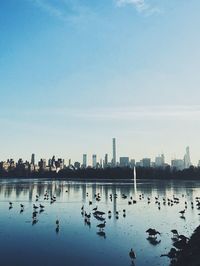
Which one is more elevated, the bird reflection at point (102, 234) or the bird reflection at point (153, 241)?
the bird reflection at point (102, 234)

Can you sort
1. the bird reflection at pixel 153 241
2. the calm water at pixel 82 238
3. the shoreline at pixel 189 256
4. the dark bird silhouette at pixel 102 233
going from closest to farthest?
the shoreline at pixel 189 256 → the calm water at pixel 82 238 → the bird reflection at pixel 153 241 → the dark bird silhouette at pixel 102 233

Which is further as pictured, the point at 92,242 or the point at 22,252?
the point at 92,242

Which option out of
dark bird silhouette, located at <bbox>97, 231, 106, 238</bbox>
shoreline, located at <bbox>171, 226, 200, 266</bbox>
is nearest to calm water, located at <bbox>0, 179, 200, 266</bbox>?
dark bird silhouette, located at <bbox>97, 231, 106, 238</bbox>

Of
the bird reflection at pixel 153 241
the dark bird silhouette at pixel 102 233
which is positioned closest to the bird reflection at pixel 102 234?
the dark bird silhouette at pixel 102 233

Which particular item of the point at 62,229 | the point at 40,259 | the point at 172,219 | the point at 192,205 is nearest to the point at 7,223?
the point at 62,229

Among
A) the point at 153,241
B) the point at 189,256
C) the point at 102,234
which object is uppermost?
the point at 189,256

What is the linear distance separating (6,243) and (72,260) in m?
9.73

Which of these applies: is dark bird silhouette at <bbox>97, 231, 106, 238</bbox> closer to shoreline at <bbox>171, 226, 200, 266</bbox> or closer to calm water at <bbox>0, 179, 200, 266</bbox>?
calm water at <bbox>0, 179, 200, 266</bbox>

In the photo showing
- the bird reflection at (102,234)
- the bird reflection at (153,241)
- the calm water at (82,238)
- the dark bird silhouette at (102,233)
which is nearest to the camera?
the calm water at (82,238)

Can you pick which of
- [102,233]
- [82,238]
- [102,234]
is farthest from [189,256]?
[102,233]

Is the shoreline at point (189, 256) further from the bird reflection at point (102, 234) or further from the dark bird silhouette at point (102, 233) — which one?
the dark bird silhouette at point (102, 233)

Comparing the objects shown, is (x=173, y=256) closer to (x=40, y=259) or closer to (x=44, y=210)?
(x=40, y=259)

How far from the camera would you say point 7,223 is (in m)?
49.1

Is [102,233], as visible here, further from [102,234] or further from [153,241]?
[153,241]
